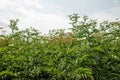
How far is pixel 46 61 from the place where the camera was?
6.17 meters

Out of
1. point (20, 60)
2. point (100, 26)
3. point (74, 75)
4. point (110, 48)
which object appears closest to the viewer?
point (74, 75)

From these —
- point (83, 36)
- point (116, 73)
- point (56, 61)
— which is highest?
point (83, 36)

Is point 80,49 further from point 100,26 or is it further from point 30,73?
point 100,26

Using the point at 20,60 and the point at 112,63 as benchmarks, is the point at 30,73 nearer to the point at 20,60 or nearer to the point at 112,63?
the point at 20,60

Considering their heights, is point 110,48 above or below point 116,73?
above

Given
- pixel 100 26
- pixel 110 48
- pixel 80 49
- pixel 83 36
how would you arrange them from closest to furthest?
pixel 80 49 < pixel 110 48 < pixel 83 36 < pixel 100 26

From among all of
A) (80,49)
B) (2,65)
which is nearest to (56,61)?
(80,49)

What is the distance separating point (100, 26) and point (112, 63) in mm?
8740

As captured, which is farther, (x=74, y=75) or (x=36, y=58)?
(x=36, y=58)

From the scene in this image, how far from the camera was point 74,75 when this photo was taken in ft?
18.0

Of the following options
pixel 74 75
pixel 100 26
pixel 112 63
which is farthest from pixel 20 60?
pixel 100 26

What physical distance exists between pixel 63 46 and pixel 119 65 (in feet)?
5.18

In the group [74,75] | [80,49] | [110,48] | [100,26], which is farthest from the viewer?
[100,26]

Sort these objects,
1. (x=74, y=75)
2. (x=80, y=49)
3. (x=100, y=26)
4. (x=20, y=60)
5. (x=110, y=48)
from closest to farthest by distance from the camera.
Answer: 1. (x=74, y=75)
2. (x=20, y=60)
3. (x=80, y=49)
4. (x=110, y=48)
5. (x=100, y=26)
